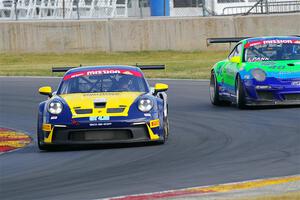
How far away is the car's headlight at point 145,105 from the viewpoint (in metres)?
13.0

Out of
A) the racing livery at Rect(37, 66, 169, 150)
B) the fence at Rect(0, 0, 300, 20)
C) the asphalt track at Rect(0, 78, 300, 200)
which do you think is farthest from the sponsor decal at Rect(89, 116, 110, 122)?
the fence at Rect(0, 0, 300, 20)

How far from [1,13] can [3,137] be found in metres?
26.1

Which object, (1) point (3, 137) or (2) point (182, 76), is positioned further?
(2) point (182, 76)

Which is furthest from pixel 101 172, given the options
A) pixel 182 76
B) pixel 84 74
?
pixel 182 76

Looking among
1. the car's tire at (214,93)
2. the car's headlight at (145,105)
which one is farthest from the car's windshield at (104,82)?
the car's tire at (214,93)

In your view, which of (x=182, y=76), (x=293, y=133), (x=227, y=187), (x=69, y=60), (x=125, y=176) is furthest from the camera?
(x=69, y=60)

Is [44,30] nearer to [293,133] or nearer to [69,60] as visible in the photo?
[69,60]

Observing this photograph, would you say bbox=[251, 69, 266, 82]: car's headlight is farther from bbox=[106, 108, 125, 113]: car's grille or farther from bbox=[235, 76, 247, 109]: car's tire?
→ bbox=[106, 108, 125, 113]: car's grille

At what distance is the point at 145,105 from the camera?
1305 cm

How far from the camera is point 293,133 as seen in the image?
1367 centimetres

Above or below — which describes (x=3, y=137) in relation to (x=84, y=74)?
below

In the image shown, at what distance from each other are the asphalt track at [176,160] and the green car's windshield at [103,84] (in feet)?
2.79

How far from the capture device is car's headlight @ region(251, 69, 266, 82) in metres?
17.2

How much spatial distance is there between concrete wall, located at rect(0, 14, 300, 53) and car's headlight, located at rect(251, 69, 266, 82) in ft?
53.4
